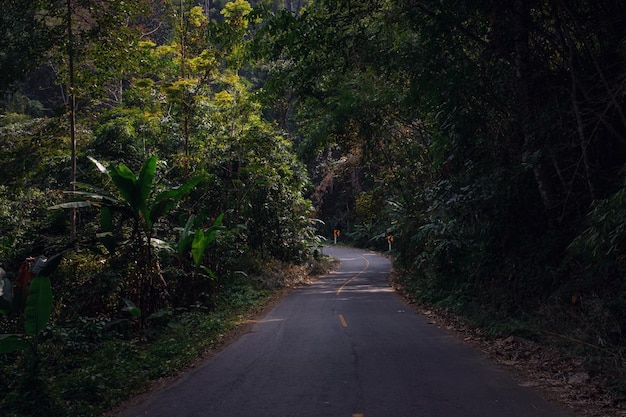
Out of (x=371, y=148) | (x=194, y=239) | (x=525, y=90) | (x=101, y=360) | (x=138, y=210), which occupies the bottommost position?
(x=101, y=360)

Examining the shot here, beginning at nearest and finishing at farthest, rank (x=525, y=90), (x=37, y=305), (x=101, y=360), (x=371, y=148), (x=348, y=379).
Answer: (x=37, y=305) → (x=348, y=379) → (x=101, y=360) → (x=525, y=90) → (x=371, y=148)

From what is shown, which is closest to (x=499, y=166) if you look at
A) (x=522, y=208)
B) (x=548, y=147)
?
(x=522, y=208)

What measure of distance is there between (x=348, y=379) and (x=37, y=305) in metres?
4.29

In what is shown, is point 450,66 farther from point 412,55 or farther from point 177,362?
point 177,362

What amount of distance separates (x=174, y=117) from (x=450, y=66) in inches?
443

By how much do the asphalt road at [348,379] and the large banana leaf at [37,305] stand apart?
1.74 m

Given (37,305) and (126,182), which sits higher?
(126,182)

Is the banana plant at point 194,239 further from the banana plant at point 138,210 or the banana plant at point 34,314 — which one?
the banana plant at point 34,314

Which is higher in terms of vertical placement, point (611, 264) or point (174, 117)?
point (174, 117)

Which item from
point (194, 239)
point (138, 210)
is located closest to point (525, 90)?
point (194, 239)

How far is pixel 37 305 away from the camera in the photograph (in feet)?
22.9

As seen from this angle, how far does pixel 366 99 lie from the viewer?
17.4 meters

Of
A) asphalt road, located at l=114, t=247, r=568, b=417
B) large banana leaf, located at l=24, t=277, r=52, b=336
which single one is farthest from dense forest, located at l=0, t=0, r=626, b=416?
asphalt road, located at l=114, t=247, r=568, b=417

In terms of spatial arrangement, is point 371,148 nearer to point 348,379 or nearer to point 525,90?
point 525,90
